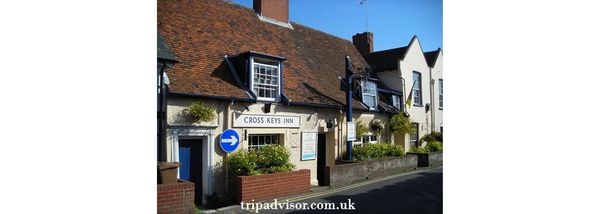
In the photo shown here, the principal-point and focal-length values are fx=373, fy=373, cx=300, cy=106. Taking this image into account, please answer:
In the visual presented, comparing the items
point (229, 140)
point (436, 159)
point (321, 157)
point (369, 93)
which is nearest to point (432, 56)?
point (436, 159)

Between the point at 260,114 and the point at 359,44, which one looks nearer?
the point at 359,44

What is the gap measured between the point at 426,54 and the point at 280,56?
2.04 m

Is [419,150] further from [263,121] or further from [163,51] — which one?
[163,51]

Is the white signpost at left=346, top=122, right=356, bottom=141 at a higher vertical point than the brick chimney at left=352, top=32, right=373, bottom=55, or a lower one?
lower

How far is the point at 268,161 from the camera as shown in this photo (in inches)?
204

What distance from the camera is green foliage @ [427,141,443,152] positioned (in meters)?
3.97

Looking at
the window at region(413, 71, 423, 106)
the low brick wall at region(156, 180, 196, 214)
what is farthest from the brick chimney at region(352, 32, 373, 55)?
the low brick wall at region(156, 180, 196, 214)

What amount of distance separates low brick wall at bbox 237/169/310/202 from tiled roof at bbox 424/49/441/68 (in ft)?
6.76

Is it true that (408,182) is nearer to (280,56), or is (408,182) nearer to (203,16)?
(280,56)

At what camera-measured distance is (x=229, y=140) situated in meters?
4.50

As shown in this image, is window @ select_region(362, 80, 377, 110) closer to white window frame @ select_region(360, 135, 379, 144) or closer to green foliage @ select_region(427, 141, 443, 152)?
white window frame @ select_region(360, 135, 379, 144)

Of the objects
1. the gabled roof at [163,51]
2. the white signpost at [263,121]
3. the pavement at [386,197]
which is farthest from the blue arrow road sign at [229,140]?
the gabled roof at [163,51]

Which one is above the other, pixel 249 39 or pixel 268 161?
pixel 249 39
